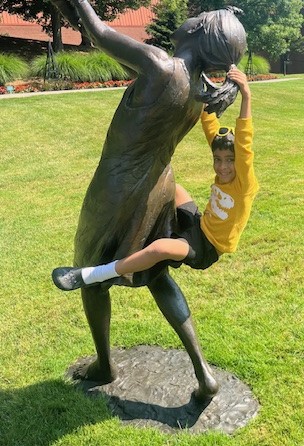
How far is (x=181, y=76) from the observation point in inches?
96.6

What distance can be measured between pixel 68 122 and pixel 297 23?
25495 mm

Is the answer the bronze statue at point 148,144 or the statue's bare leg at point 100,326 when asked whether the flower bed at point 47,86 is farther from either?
the bronze statue at point 148,144

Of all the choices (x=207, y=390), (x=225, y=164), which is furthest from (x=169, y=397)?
(x=225, y=164)

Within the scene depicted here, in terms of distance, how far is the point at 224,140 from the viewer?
8.56 feet

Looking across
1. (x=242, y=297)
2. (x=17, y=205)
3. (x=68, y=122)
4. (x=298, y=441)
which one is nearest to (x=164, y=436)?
(x=298, y=441)

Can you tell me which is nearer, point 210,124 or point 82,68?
point 210,124

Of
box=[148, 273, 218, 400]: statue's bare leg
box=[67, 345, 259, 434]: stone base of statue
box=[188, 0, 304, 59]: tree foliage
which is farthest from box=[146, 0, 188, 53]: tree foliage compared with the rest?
box=[148, 273, 218, 400]: statue's bare leg

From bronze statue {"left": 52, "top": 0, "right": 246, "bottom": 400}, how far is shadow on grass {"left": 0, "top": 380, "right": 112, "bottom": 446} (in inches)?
16.7

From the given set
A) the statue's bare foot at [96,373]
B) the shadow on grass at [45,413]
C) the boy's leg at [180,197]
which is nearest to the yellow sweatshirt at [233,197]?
the boy's leg at [180,197]

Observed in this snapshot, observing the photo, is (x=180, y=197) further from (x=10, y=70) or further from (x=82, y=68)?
(x=82, y=68)

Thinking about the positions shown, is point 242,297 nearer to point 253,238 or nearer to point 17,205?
point 253,238

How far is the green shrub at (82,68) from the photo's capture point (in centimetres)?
1852

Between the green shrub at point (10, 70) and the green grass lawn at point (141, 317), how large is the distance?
892 cm

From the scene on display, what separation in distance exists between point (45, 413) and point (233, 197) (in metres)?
1.77
